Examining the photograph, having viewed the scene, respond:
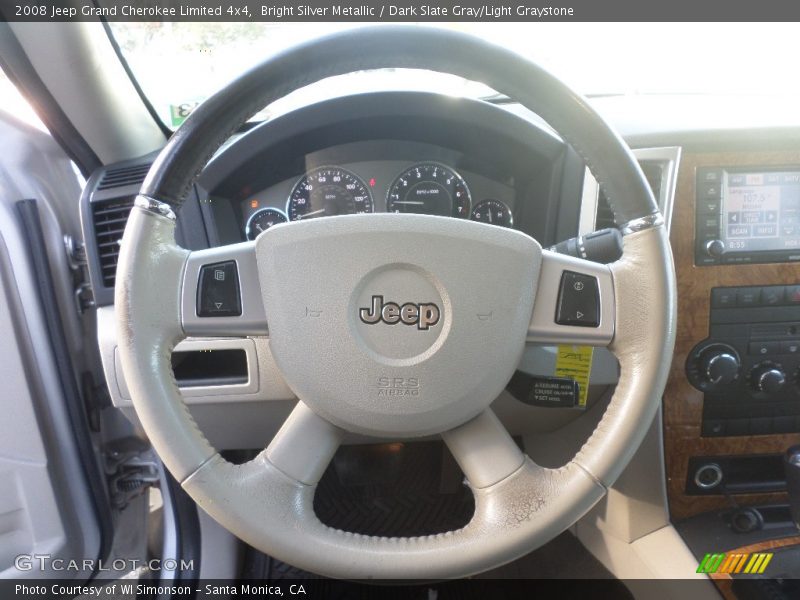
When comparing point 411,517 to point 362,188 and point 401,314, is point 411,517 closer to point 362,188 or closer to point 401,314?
point 362,188

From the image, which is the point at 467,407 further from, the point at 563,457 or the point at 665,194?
the point at 563,457

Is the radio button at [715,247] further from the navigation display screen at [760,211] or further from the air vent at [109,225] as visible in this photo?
the air vent at [109,225]

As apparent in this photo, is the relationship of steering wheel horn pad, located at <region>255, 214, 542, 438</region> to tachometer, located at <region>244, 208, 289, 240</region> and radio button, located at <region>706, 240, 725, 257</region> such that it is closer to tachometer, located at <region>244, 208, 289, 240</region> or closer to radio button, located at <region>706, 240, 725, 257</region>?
tachometer, located at <region>244, 208, 289, 240</region>

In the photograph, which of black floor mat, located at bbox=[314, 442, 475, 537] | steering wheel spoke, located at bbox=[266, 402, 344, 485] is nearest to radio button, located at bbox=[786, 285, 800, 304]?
black floor mat, located at bbox=[314, 442, 475, 537]

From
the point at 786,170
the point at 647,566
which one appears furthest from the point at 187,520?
the point at 786,170

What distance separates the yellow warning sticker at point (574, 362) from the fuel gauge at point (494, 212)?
12.6 inches

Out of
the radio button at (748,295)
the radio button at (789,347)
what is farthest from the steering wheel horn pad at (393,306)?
the radio button at (789,347)

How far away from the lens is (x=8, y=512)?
1548mm

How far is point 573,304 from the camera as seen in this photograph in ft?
2.71

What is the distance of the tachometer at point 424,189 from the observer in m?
1.29

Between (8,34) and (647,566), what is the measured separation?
176 cm

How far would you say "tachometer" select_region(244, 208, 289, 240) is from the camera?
1292mm

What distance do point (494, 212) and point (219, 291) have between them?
0.69 metres

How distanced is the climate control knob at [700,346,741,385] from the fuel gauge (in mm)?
507
